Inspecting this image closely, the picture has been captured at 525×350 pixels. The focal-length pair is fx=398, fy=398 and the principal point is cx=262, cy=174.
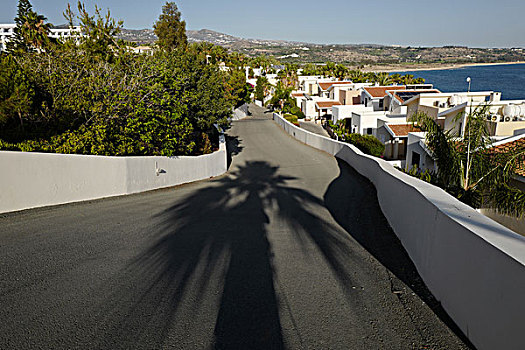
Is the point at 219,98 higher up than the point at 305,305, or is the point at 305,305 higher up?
the point at 219,98

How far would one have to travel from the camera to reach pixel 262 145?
110 feet

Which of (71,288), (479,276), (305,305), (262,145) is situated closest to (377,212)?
(305,305)

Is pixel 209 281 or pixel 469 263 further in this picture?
pixel 209 281

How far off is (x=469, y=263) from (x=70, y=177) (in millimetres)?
9931

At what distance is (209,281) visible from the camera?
6.29m

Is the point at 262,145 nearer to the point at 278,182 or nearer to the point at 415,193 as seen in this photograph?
the point at 278,182

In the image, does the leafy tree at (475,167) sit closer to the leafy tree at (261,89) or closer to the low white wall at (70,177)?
the low white wall at (70,177)

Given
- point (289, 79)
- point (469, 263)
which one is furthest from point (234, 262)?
point (289, 79)

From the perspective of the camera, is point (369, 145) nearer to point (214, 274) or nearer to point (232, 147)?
point (232, 147)

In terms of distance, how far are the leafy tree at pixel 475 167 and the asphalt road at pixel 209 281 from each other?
2.14m

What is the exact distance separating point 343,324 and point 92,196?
358 inches

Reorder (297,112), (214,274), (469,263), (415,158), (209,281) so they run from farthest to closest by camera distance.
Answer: (297,112)
(415,158)
(214,274)
(209,281)
(469,263)

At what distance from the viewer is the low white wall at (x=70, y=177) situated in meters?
9.34

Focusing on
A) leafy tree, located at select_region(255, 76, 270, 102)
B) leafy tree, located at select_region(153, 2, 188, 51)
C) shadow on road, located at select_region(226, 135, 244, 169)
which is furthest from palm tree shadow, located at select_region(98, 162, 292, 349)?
leafy tree, located at select_region(255, 76, 270, 102)
